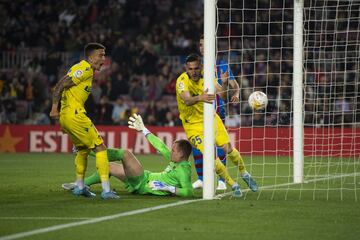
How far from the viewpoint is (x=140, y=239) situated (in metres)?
7.04

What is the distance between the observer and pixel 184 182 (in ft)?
35.2

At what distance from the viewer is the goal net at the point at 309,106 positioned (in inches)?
523

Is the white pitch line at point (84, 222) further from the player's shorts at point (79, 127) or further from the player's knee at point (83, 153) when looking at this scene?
the player's knee at point (83, 153)

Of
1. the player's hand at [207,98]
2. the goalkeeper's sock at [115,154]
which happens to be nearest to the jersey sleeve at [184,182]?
the goalkeeper's sock at [115,154]

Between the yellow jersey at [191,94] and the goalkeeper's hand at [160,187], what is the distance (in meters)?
1.00

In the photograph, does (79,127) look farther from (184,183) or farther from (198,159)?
(198,159)

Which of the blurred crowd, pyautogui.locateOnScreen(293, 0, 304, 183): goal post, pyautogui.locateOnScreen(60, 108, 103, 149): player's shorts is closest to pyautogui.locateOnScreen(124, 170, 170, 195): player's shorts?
pyautogui.locateOnScreen(60, 108, 103, 149): player's shorts

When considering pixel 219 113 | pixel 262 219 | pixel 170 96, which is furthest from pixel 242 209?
pixel 170 96

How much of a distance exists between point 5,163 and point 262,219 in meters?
11.3

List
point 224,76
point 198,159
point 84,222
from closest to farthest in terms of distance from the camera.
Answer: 1. point 84,222
2. point 224,76
3. point 198,159

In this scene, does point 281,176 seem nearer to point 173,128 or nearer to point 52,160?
point 52,160

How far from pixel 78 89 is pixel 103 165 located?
1036 mm

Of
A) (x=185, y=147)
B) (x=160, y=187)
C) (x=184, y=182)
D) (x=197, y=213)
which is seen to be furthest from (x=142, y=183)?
(x=197, y=213)

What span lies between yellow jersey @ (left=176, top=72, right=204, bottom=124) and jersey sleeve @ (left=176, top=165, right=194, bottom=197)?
2.94ft
